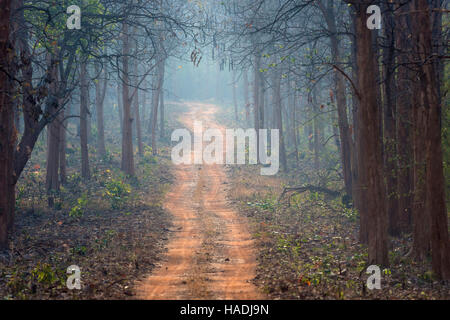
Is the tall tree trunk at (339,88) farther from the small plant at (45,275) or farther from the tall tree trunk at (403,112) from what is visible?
the small plant at (45,275)

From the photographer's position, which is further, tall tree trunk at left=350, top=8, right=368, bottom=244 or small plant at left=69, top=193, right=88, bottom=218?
small plant at left=69, top=193, right=88, bottom=218

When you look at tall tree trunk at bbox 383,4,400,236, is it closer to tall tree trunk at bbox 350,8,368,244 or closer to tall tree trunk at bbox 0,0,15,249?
tall tree trunk at bbox 350,8,368,244

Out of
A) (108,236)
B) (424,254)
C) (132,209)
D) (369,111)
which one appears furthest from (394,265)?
(132,209)

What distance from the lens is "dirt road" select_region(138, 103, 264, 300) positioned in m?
8.66

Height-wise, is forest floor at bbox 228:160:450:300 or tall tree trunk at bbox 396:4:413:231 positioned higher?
tall tree trunk at bbox 396:4:413:231

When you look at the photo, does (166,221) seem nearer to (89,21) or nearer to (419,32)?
(89,21)

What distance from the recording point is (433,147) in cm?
846

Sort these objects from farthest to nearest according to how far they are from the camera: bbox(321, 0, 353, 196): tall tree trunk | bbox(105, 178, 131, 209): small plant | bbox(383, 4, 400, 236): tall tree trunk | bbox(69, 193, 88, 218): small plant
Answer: bbox(105, 178, 131, 209): small plant < bbox(321, 0, 353, 196): tall tree trunk < bbox(69, 193, 88, 218): small plant < bbox(383, 4, 400, 236): tall tree trunk

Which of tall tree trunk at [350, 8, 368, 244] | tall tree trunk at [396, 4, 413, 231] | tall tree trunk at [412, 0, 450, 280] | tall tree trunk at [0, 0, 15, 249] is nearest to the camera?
tall tree trunk at [412, 0, 450, 280]

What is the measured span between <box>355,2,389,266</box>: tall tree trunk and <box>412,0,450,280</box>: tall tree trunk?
897 mm

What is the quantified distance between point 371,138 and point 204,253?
5353mm

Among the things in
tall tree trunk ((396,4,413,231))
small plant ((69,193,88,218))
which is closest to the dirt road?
small plant ((69,193,88,218))

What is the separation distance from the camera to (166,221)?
51.9 feet

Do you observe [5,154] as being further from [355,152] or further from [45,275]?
[355,152]
